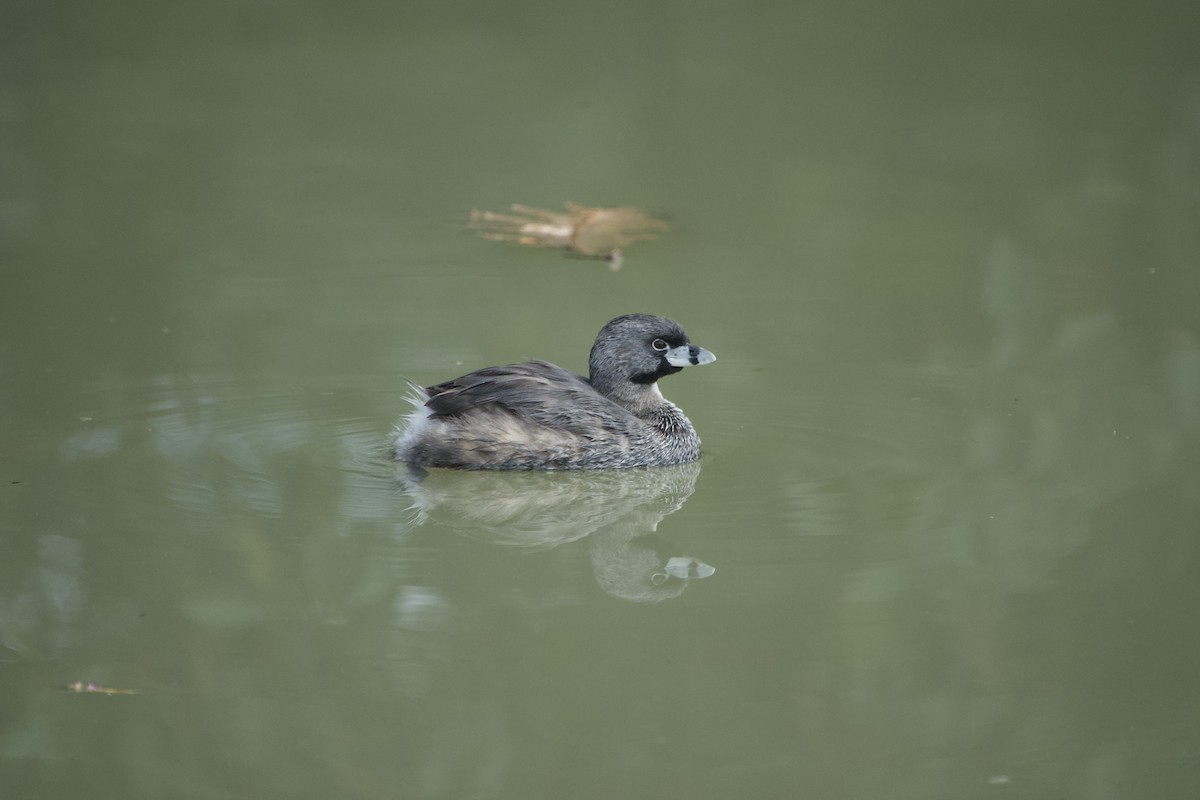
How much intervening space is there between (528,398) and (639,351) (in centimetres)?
60

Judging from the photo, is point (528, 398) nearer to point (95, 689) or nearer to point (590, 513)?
point (590, 513)

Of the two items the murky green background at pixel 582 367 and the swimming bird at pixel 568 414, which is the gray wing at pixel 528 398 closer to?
the swimming bird at pixel 568 414

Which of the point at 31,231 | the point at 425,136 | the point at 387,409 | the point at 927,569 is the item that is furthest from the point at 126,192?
the point at 927,569

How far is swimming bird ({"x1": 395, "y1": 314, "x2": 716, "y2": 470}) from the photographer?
663cm

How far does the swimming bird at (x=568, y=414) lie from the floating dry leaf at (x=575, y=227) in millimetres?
2053

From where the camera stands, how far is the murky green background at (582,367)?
4508 millimetres

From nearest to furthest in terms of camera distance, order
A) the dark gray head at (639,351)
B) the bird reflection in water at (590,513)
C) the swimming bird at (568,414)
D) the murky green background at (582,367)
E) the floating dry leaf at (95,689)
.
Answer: the murky green background at (582,367)
the floating dry leaf at (95,689)
the bird reflection in water at (590,513)
the swimming bird at (568,414)
the dark gray head at (639,351)

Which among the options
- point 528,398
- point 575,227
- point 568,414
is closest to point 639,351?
point 568,414

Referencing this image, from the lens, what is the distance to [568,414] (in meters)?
6.75

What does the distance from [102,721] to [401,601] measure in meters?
1.12

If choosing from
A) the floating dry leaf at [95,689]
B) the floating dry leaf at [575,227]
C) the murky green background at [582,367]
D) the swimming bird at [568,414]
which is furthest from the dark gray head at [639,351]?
the floating dry leaf at [95,689]

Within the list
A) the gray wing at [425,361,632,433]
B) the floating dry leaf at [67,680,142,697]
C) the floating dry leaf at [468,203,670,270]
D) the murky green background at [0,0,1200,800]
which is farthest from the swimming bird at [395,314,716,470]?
the floating dry leaf at [67,680,142,697]

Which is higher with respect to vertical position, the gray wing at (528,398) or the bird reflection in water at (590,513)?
the gray wing at (528,398)

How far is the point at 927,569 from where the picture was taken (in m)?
5.57
